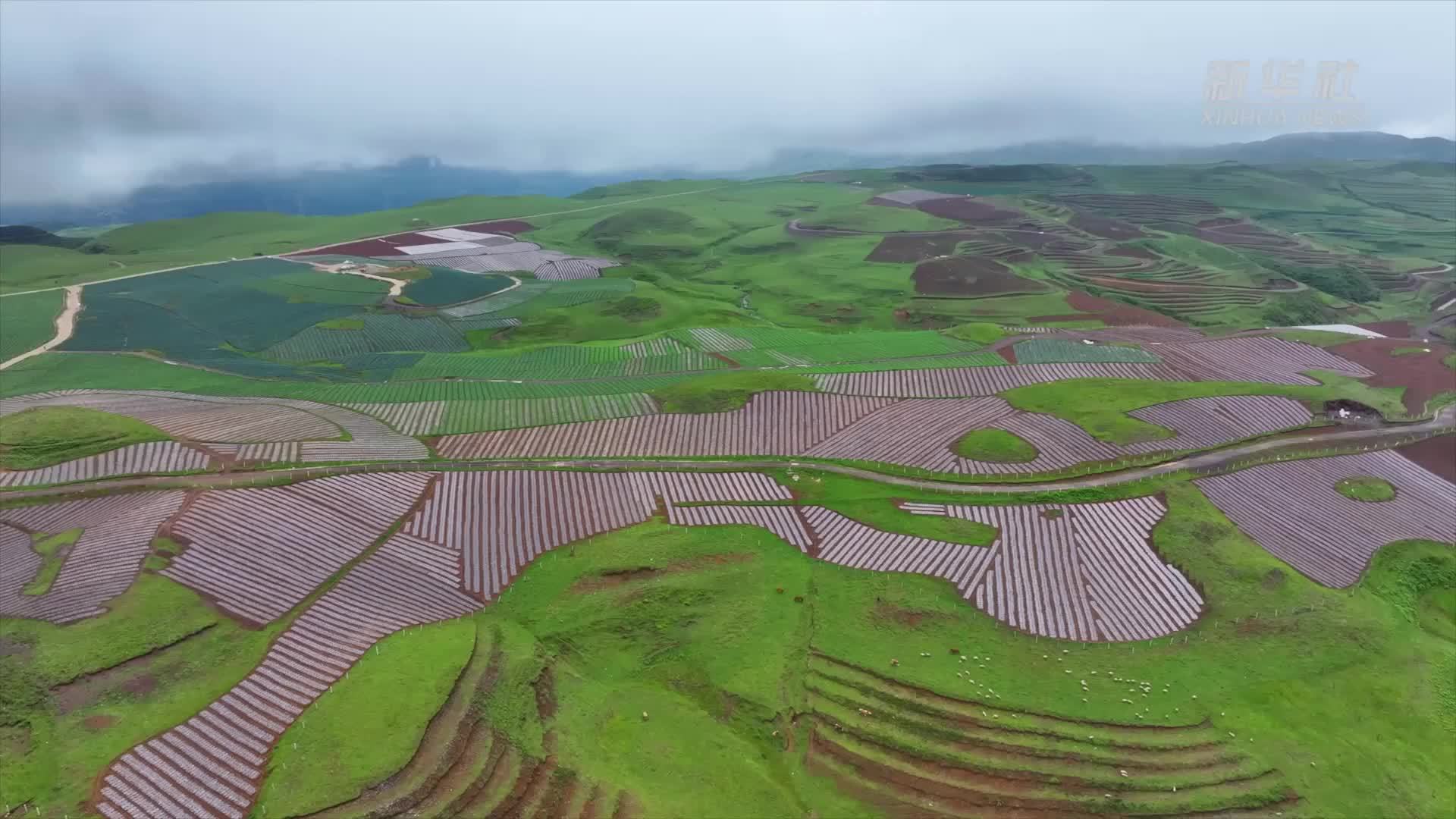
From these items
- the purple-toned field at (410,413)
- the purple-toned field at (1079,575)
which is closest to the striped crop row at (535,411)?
the purple-toned field at (410,413)

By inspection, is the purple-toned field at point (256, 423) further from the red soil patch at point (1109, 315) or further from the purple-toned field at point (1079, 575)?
the red soil patch at point (1109, 315)

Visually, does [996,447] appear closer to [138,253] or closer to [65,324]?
[65,324]

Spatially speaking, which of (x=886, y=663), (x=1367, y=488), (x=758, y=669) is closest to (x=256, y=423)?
(x=758, y=669)

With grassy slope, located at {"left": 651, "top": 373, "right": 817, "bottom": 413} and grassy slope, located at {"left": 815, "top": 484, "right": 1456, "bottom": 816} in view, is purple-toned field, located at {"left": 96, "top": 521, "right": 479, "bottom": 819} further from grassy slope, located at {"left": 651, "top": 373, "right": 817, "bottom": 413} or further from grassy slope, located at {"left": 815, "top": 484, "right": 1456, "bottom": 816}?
grassy slope, located at {"left": 651, "top": 373, "right": 817, "bottom": 413}

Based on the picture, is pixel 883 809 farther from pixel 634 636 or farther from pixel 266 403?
pixel 266 403

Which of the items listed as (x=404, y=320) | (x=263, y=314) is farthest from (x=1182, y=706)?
(x=263, y=314)
